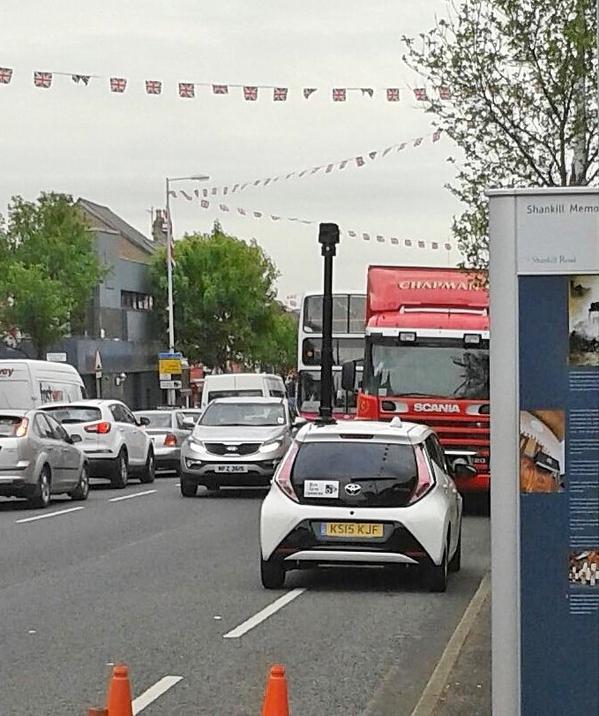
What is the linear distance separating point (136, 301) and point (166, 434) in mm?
46329

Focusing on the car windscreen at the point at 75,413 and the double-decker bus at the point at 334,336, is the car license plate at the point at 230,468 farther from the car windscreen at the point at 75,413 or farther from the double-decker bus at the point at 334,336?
the double-decker bus at the point at 334,336

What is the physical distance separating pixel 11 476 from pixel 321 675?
1393cm

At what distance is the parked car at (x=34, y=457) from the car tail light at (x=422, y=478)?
34.0 ft

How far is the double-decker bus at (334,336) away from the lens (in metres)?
32.2

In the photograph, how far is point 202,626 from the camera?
11.8 meters

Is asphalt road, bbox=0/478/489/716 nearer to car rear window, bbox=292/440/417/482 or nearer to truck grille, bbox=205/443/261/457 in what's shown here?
car rear window, bbox=292/440/417/482

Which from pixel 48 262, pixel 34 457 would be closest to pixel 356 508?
pixel 34 457

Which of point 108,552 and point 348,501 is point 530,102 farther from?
point 108,552

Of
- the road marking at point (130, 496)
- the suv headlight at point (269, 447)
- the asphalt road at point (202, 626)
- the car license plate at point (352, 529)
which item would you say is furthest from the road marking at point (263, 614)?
the road marking at point (130, 496)

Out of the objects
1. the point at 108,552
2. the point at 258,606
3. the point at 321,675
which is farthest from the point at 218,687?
the point at 108,552

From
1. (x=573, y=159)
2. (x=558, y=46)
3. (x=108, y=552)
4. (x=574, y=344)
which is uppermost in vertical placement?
(x=558, y=46)

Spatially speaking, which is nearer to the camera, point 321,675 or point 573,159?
point 321,675

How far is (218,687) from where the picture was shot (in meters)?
9.38

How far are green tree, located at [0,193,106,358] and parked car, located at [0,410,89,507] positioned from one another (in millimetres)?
36146
